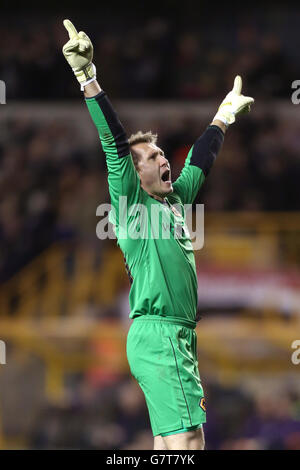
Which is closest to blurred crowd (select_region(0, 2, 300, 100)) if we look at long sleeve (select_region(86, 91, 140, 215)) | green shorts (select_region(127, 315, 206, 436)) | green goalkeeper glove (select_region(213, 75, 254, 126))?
green goalkeeper glove (select_region(213, 75, 254, 126))

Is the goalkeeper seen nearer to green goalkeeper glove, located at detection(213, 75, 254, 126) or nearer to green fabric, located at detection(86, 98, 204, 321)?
green fabric, located at detection(86, 98, 204, 321)

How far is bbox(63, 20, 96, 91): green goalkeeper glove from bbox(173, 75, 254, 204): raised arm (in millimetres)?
1008

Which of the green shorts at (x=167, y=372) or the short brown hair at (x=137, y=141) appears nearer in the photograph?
the green shorts at (x=167, y=372)

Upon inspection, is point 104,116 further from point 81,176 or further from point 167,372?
point 81,176

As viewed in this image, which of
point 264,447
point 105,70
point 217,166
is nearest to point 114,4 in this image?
point 105,70

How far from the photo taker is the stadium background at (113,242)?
9484mm

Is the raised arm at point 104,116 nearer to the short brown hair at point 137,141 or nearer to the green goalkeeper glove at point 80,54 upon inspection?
the green goalkeeper glove at point 80,54

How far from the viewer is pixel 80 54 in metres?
4.38

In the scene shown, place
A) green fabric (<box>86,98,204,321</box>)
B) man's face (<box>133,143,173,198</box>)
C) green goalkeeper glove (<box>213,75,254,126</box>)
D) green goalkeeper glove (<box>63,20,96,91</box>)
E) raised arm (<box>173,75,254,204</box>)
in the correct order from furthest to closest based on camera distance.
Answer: green goalkeeper glove (<box>213,75,254,126</box>) → raised arm (<box>173,75,254,204</box>) → man's face (<box>133,143,173,198</box>) → green fabric (<box>86,98,204,321</box>) → green goalkeeper glove (<box>63,20,96,91</box>)

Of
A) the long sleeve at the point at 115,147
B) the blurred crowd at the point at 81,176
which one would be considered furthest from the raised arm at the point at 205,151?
the blurred crowd at the point at 81,176

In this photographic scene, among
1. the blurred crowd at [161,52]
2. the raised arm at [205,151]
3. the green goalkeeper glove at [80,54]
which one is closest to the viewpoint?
the green goalkeeper glove at [80,54]

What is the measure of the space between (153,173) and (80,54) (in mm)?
766

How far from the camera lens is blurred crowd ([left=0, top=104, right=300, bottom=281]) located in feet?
34.8

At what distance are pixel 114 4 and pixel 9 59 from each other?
2.13 m
